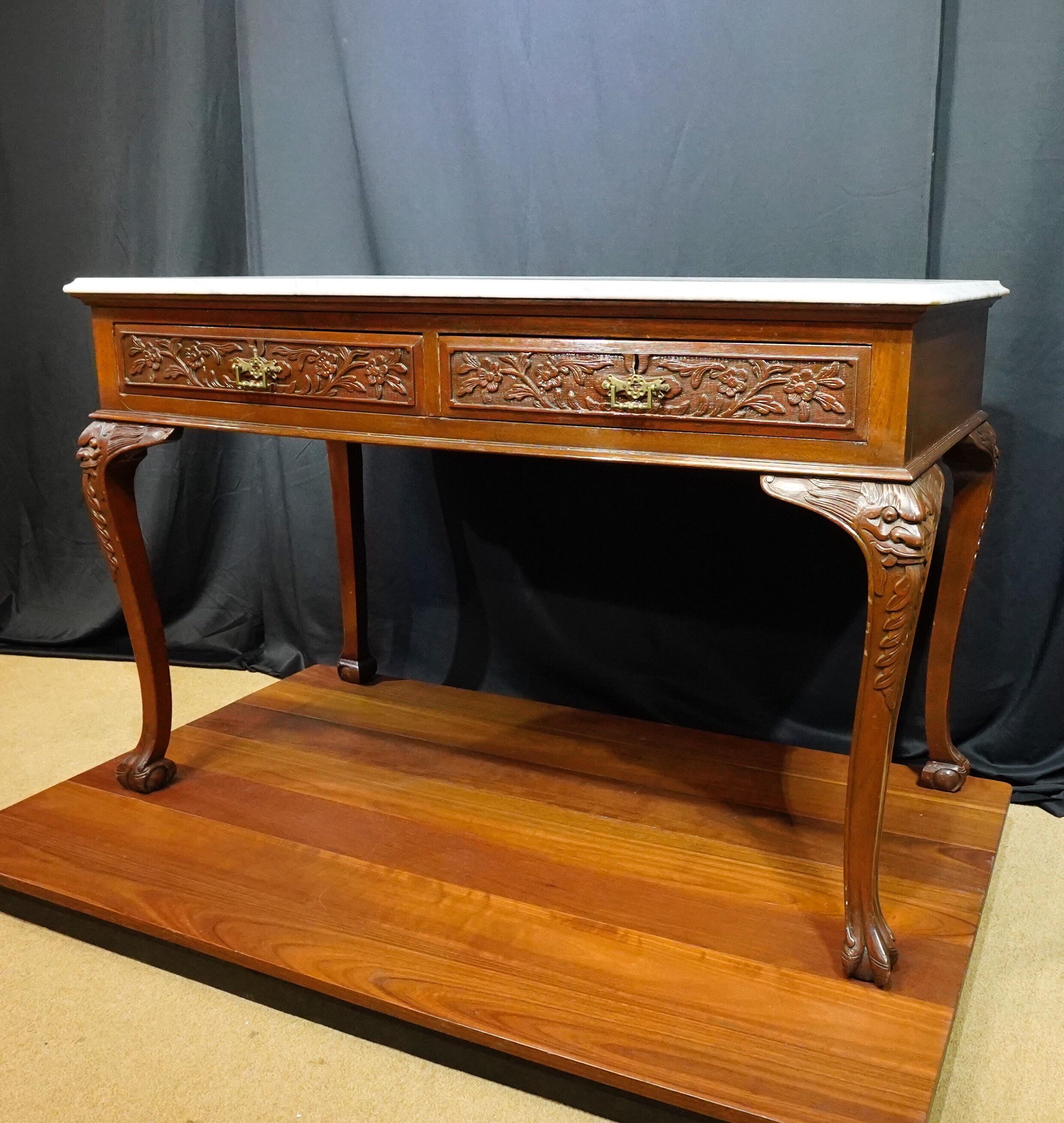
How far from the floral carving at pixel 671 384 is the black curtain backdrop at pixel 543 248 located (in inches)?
29.3

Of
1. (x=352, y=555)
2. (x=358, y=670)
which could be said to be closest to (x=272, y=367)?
(x=352, y=555)

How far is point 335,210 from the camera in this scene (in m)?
2.38

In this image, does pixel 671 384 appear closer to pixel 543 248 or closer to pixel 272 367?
pixel 272 367

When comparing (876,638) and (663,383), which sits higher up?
(663,383)

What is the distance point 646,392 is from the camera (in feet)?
4.56

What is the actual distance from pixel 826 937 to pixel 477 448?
83 centimetres

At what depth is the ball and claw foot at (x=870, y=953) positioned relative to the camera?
139cm

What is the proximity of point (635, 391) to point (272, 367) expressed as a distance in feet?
1.94

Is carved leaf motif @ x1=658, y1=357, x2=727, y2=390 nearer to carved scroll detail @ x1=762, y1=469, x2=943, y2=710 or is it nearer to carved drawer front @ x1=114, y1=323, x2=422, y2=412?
carved scroll detail @ x1=762, y1=469, x2=943, y2=710

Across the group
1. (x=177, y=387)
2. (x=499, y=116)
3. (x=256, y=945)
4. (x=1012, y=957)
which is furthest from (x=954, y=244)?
(x=256, y=945)

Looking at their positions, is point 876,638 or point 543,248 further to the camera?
point 543,248

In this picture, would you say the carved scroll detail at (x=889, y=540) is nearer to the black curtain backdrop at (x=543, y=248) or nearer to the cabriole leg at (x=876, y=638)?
the cabriole leg at (x=876, y=638)

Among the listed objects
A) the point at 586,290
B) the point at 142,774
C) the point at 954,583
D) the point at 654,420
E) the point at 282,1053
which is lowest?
the point at 282,1053

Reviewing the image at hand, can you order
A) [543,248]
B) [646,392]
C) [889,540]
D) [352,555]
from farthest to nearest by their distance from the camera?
[352,555]
[543,248]
[646,392]
[889,540]
